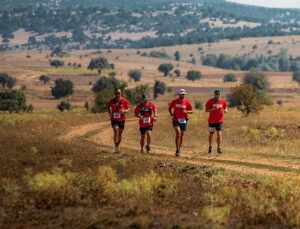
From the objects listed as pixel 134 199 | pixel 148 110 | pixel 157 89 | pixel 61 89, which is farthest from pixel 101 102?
pixel 61 89

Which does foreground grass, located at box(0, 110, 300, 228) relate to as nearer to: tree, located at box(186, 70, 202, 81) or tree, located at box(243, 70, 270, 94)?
tree, located at box(243, 70, 270, 94)

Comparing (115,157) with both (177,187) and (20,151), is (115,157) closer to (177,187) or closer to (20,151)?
(20,151)

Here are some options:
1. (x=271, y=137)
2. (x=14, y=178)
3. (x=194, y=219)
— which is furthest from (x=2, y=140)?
(x=271, y=137)

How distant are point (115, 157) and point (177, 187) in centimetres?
396

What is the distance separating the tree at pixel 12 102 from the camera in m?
61.0

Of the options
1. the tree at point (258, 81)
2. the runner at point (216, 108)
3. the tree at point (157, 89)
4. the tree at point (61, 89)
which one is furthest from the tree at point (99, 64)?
the runner at point (216, 108)

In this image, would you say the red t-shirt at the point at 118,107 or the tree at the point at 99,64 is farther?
the tree at the point at 99,64

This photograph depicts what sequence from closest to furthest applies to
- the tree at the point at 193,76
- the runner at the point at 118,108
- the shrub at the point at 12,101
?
the runner at the point at 118,108
the shrub at the point at 12,101
the tree at the point at 193,76

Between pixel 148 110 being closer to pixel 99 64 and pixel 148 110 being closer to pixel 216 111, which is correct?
pixel 216 111

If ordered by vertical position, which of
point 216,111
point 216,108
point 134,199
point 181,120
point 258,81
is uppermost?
point 216,108

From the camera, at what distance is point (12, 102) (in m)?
61.7

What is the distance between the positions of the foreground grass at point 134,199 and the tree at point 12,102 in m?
52.6

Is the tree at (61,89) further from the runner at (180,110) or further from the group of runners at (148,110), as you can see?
the runner at (180,110)

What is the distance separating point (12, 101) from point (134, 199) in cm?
5703
